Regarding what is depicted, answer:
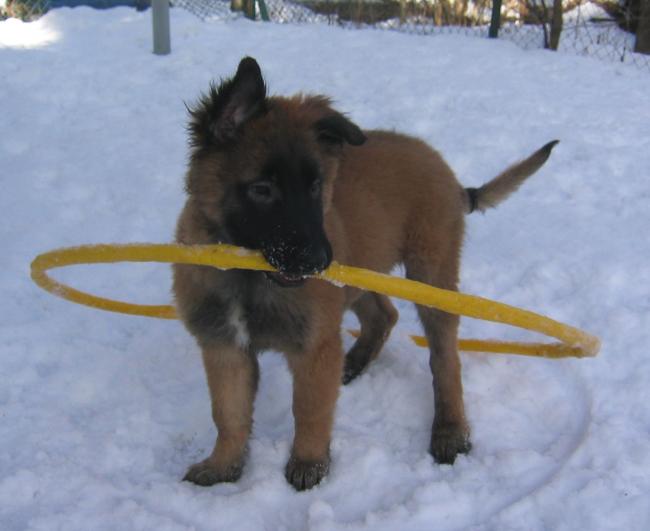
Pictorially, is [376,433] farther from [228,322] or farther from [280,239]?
[280,239]

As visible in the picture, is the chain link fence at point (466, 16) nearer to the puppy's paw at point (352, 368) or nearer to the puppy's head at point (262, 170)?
the puppy's paw at point (352, 368)

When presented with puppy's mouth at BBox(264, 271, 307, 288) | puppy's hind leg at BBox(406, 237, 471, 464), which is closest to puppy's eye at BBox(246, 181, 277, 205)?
puppy's mouth at BBox(264, 271, 307, 288)

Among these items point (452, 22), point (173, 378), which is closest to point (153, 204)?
point (173, 378)

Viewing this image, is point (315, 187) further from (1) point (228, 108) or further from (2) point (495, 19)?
(2) point (495, 19)

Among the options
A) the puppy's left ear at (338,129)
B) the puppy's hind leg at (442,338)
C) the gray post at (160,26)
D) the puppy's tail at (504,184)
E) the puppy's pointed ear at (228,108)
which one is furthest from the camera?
the gray post at (160,26)

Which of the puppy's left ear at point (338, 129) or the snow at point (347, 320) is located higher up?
the puppy's left ear at point (338, 129)

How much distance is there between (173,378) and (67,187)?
98.9 inches

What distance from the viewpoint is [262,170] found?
2713 millimetres

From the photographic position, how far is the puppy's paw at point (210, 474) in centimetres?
319

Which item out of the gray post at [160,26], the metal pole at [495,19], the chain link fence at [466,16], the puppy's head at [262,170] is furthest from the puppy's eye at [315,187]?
the metal pole at [495,19]

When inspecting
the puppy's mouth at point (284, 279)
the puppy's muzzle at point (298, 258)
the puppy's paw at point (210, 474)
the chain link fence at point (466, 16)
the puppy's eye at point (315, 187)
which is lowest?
the puppy's paw at point (210, 474)

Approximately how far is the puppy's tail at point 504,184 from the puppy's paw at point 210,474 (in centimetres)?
175

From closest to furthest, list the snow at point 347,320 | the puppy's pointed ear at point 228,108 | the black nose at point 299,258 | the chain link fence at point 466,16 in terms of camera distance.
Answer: the black nose at point 299,258
the puppy's pointed ear at point 228,108
the snow at point 347,320
the chain link fence at point 466,16

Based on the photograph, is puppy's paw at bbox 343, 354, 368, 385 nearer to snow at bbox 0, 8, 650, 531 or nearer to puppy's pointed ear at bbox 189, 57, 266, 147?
snow at bbox 0, 8, 650, 531
